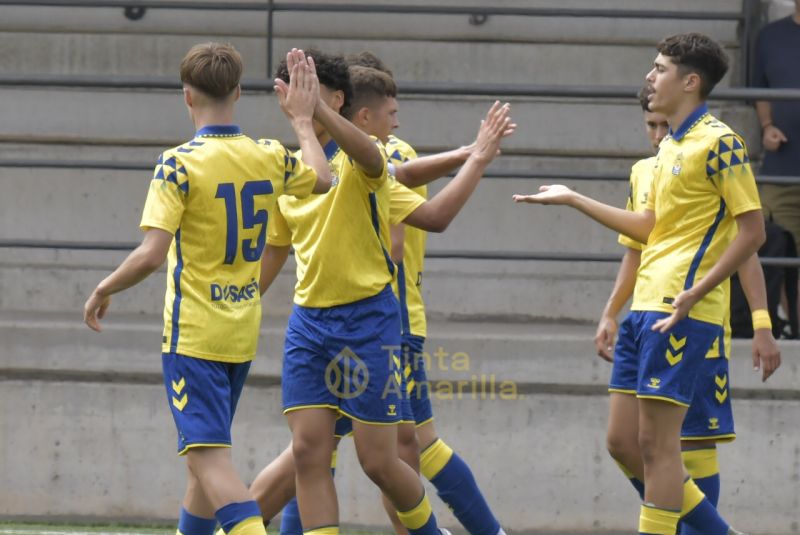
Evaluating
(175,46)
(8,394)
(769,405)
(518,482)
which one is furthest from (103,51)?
(769,405)

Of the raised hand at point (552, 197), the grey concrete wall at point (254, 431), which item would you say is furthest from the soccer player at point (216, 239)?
the grey concrete wall at point (254, 431)

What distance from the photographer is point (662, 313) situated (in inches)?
226

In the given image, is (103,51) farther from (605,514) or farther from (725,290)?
(725,290)

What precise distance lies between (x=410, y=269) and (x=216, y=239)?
1563 millimetres

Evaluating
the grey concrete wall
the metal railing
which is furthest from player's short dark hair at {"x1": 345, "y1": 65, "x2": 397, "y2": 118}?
the metal railing

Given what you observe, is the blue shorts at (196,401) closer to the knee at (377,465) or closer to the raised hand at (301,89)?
the knee at (377,465)

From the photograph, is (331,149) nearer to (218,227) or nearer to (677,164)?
(218,227)

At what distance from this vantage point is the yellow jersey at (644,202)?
5973 mm

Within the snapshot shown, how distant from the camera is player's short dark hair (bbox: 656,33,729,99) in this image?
5738mm

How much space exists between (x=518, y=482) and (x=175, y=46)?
3.75m

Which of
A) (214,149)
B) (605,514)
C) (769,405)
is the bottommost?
(605,514)

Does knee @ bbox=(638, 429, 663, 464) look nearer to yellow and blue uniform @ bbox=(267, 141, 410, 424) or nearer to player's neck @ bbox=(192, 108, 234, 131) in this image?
yellow and blue uniform @ bbox=(267, 141, 410, 424)

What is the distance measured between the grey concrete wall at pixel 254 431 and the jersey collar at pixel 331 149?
2562 mm

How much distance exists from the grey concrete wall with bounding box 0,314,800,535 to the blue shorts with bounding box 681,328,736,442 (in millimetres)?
1796
